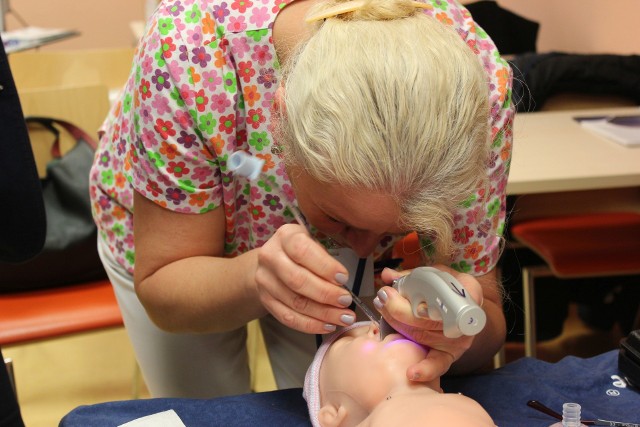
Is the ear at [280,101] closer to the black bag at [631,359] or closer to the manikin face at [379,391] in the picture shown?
the manikin face at [379,391]

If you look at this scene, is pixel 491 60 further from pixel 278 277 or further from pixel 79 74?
pixel 79 74

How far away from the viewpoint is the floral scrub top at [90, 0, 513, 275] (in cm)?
106

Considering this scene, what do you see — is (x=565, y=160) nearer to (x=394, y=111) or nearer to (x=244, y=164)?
(x=244, y=164)

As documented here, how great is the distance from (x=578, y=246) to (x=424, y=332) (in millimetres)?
1480

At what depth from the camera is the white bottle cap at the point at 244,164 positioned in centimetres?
110

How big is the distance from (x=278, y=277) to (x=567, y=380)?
502mm

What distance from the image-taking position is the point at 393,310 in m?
0.91

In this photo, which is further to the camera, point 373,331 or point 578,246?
point 578,246

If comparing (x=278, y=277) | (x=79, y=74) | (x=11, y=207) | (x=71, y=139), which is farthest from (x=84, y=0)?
(x=278, y=277)

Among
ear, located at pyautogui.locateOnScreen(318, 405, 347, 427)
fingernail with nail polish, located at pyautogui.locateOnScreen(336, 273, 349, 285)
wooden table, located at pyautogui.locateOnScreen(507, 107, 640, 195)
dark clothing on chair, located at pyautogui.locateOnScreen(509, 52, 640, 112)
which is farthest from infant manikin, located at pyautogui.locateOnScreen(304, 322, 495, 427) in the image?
dark clothing on chair, located at pyautogui.locateOnScreen(509, 52, 640, 112)

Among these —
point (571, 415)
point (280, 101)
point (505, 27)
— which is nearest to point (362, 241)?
point (280, 101)

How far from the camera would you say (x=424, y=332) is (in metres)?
0.92

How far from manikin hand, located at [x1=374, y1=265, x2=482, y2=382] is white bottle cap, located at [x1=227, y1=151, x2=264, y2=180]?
10.7 inches

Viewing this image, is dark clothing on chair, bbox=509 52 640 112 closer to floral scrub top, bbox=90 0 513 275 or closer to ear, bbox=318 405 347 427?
floral scrub top, bbox=90 0 513 275
